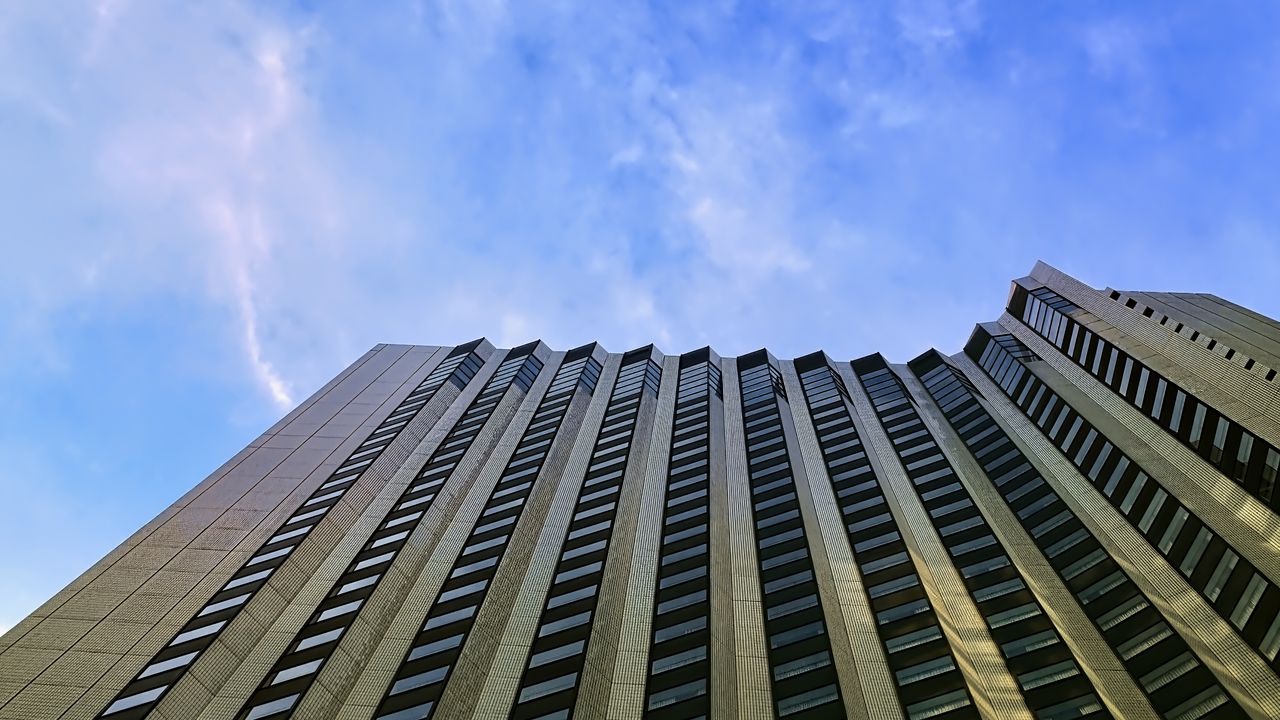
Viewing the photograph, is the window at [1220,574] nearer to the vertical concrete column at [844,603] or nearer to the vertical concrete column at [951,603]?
the vertical concrete column at [951,603]

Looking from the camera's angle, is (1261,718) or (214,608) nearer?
(1261,718)

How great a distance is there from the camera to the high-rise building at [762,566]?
28.8 metres

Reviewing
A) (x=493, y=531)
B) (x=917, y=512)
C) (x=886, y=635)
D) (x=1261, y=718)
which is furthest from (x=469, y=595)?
(x=1261, y=718)

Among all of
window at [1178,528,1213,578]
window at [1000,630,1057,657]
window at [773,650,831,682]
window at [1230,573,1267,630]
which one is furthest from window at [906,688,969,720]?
window at [1178,528,1213,578]

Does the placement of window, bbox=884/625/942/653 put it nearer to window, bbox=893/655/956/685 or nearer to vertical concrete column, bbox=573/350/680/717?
window, bbox=893/655/956/685

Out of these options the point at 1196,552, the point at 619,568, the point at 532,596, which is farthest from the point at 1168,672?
the point at 532,596

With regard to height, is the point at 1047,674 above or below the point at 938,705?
above

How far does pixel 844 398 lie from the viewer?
196 feet

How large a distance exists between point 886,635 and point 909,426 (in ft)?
80.0

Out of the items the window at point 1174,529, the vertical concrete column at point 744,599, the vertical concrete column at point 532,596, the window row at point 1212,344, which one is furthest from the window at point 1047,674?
the vertical concrete column at point 532,596

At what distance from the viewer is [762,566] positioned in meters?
37.1

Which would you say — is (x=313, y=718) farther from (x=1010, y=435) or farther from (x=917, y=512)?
(x=1010, y=435)

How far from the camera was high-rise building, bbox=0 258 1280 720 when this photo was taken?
28.8 meters

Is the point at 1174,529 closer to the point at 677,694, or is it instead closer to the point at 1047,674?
the point at 1047,674
